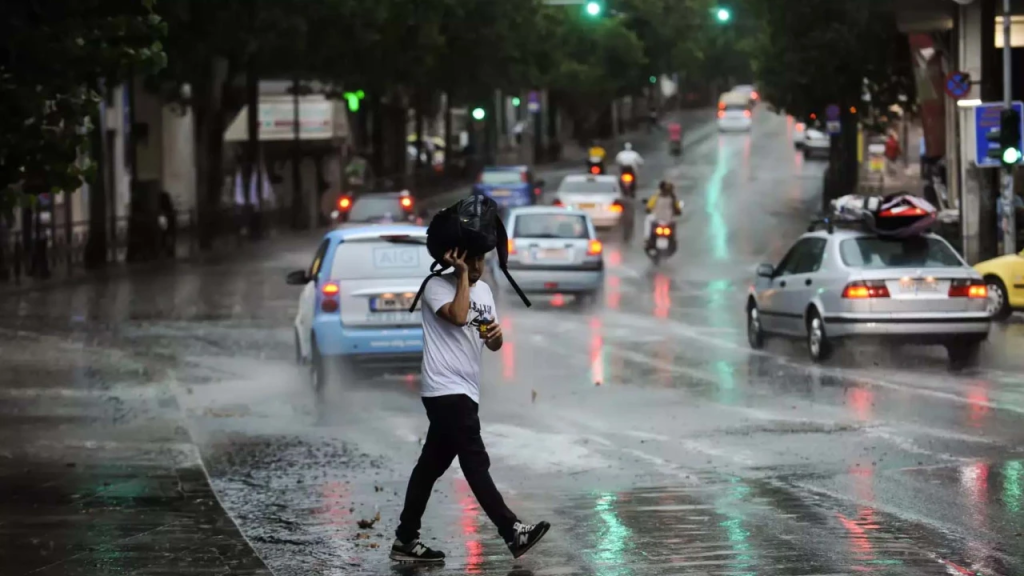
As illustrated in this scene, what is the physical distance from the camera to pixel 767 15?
5222 cm

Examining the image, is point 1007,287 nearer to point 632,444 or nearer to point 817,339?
point 817,339

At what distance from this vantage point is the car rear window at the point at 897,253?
60.5ft

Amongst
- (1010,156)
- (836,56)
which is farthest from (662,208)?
(1010,156)

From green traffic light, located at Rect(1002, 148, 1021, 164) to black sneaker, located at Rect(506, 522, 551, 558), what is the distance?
734 inches

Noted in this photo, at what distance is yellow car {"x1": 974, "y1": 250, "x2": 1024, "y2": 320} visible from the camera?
23719mm

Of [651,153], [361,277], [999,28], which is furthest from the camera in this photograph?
[651,153]

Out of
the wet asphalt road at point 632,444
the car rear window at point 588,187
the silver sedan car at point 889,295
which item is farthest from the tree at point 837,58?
the silver sedan car at point 889,295

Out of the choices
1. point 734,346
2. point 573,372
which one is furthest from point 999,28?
point 573,372

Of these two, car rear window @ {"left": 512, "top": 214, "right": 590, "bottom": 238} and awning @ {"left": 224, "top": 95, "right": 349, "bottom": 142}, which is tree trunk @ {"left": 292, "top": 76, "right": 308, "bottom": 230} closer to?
awning @ {"left": 224, "top": 95, "right": 349, "bottom": 142}

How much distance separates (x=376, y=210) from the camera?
128 feet

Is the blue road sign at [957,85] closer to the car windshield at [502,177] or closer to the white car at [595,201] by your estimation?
the white car at [595,201]

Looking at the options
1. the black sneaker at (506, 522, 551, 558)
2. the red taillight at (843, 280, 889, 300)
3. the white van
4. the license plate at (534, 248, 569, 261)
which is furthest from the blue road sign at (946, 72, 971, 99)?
the white van

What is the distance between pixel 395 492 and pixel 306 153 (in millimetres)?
51037

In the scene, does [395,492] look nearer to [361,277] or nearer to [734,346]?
[361,277]
